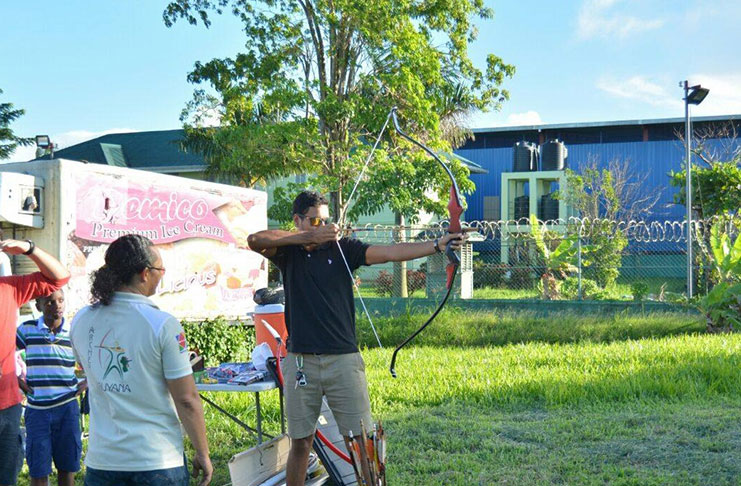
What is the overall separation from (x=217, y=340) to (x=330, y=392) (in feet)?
19.5


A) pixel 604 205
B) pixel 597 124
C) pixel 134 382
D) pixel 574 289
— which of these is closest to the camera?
pixel 134 382

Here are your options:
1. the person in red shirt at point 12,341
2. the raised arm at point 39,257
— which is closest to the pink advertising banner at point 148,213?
the person in red shirt at point 12,341

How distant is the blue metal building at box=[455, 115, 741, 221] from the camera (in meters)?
33.4

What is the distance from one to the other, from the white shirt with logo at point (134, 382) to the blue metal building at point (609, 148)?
29219 mm

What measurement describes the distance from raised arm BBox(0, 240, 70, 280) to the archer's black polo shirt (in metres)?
1.20

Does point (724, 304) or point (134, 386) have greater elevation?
point (134, 386)

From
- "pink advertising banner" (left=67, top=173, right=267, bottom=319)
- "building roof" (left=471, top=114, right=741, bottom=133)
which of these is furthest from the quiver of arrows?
"building roof" (left=471, top=114, right=741, bottom=133)

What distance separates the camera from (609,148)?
116 ft

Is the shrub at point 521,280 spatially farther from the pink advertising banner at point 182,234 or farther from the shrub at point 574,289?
the pink advertising banner at point 182,234

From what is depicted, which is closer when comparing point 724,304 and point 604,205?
point 724,304

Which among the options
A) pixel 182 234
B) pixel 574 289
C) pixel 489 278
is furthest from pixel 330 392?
pixel 489 278

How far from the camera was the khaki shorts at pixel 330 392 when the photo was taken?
4531mm

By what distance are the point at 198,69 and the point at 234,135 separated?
7.33ft

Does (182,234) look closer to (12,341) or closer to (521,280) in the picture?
(12,341)
